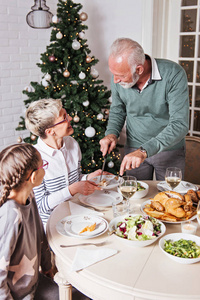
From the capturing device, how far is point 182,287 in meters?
1.08

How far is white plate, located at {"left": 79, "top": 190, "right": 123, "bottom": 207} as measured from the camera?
5.63ft

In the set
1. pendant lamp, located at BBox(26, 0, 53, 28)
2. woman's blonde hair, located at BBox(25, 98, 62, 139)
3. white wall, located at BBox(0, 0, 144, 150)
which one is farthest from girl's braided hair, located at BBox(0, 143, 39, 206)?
white wall, located at BBox(0, 0, 144, 150)

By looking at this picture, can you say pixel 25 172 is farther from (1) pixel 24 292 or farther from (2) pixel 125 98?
(2) pixel 125 98

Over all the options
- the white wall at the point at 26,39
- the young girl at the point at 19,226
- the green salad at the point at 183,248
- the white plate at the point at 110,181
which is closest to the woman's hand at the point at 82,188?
the white plate at the point at 110,181

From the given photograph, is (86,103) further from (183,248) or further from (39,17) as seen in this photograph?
(183,248)

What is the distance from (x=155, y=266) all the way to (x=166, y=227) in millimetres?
308

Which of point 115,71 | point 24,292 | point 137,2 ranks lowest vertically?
point 24,292

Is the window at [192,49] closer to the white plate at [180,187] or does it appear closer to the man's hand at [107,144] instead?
the man's hand at [107,144]

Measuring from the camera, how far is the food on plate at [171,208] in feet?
4.83

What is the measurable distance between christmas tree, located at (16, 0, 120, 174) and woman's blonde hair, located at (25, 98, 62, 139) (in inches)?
46.7

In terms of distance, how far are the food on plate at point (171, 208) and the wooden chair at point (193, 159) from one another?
1220mm

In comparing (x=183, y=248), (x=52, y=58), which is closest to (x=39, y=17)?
(x=52, y=58)

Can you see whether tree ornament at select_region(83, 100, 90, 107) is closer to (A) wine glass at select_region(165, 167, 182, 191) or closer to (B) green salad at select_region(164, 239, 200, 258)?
(A) wine glass at select_region(165, 167, 182, 191)

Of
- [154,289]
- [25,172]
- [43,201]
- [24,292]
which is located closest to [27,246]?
[24,292]
